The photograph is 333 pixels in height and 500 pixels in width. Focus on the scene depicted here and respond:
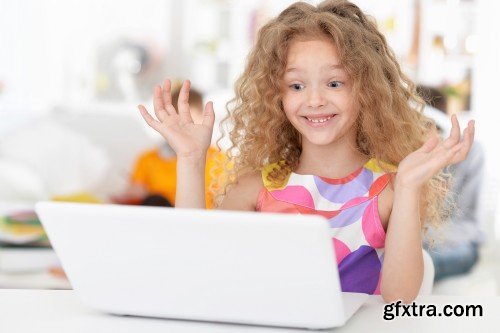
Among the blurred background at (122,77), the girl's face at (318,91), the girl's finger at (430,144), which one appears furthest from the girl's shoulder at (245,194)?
the blurred background at (122,77)

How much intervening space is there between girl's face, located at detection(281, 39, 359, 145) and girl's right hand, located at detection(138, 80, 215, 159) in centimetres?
15

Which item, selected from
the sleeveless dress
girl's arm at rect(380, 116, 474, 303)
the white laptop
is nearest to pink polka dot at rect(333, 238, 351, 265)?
the sleeveless dress

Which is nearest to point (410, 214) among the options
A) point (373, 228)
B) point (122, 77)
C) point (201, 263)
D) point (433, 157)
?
point (433, 157)

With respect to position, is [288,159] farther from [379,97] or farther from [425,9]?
[425,9]

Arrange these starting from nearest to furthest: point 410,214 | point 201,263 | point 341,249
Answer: point 201,263, point 410,214, point 341,249

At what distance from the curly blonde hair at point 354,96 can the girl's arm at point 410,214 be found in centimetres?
27

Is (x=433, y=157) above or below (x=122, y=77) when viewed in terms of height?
above

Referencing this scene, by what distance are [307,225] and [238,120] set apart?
80 centimetres

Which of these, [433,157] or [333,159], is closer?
[433,157]

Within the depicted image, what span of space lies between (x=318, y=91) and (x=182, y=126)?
0.23 metres

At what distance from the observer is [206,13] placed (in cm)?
630

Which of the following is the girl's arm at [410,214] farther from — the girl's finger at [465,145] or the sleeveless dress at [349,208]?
Answer: the sleeveless dress at [349,208]

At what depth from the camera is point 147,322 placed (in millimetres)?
985

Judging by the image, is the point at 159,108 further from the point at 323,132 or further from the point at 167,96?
the point at 323,132
